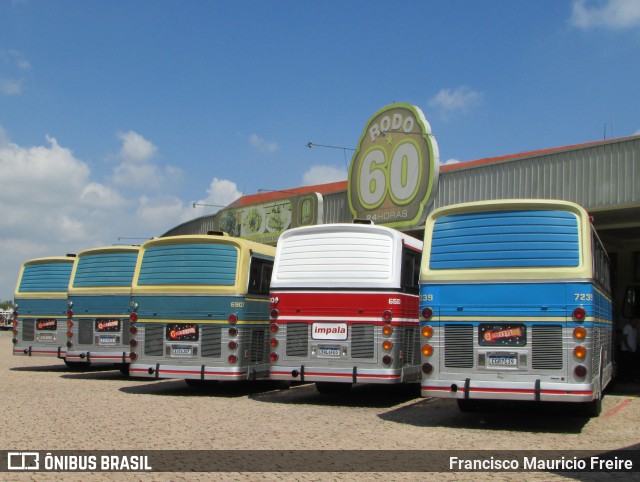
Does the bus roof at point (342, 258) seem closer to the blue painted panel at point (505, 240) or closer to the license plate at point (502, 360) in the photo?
the blue painted panel at point (505, 240)

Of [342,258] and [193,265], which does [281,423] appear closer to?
[342,258]

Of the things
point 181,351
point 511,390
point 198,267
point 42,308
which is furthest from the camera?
point 42,308

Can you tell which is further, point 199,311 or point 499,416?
point 199,311

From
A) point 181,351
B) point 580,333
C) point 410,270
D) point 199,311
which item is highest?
point 410,270

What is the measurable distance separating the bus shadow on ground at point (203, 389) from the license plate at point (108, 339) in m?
1.08

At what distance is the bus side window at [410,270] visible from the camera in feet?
43.3

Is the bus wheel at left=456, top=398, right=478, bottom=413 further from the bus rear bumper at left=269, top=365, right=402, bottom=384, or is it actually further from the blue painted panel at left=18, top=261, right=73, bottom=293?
the blue painted panel at left=18, top=261, right=73, bottom=293

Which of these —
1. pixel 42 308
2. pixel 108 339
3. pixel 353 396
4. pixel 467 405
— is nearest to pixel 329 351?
pixel 353 396

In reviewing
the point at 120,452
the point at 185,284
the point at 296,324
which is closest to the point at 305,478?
the point at 120,452

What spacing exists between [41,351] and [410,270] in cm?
1097

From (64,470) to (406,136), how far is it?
17.0 meters

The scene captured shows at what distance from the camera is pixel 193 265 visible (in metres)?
14.5

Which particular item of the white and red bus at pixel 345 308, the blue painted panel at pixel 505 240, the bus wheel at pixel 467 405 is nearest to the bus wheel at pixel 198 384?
the white and red bus at pixel 345 308

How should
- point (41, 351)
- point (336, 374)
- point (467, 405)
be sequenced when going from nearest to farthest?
point (467, 405)
point (336, 374)
point (41, 351)
